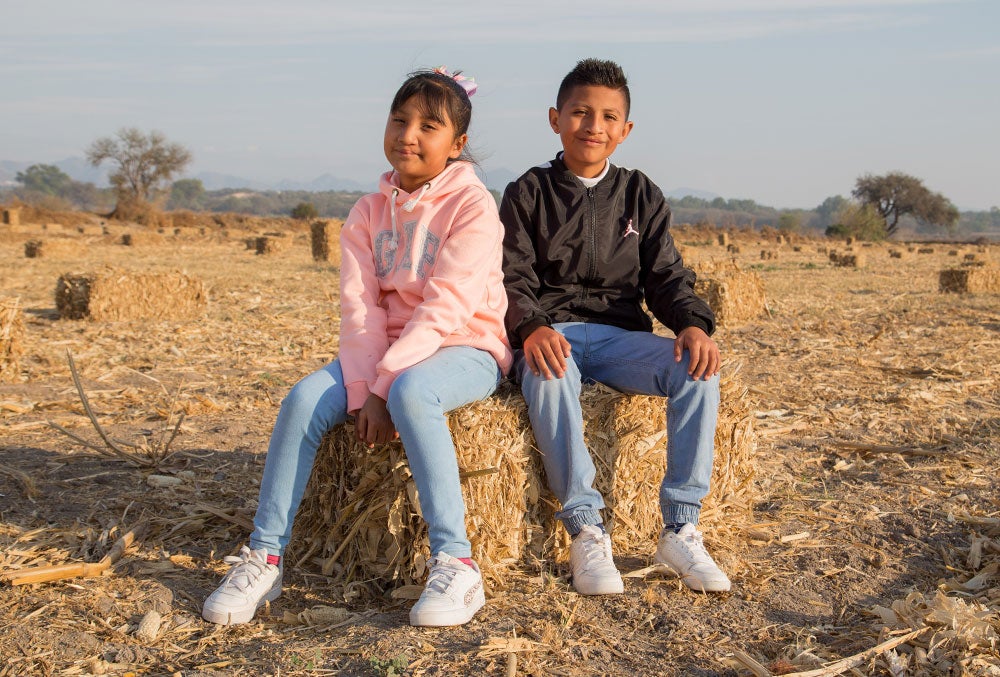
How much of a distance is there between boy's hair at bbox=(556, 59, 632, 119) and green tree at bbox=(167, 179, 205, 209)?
139 meters

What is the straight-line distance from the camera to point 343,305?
329 cm

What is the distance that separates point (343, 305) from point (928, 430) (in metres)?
3.79

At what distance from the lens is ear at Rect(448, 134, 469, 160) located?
3424 millimetres

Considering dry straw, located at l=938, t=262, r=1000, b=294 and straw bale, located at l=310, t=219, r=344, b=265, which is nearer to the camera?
dry straw, located at l=938, t=262, r=1000, b=294

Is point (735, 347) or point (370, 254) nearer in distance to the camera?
point (370, 254)

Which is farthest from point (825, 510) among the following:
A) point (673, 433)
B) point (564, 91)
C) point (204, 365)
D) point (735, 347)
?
point (204, 365)

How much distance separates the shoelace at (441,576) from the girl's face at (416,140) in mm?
1462

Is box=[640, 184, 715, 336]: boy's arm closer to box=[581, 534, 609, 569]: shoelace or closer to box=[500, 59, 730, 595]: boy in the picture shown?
box=[500, 59, 730, 595]: boy

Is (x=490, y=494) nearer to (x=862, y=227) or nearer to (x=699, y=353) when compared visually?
(x=699, y=353)

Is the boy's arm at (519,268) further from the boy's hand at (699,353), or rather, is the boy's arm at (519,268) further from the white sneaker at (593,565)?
the white sneaker at (593,565)

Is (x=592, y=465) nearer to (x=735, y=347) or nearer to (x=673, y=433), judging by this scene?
(x=673, y=433)

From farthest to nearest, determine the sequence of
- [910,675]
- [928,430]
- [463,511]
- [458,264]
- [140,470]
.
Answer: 1. [928,430]
2. [140,470]
3. [458,264]
4. [463,511]
5. [910,675]

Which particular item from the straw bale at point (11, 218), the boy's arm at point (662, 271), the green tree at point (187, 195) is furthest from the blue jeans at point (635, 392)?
the green tree at point (187, 195)

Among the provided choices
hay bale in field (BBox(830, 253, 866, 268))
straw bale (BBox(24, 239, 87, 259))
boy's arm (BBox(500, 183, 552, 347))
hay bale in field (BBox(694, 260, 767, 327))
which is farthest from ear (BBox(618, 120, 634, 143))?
hay bale in field (BBox(830, 253, 866, 268))
